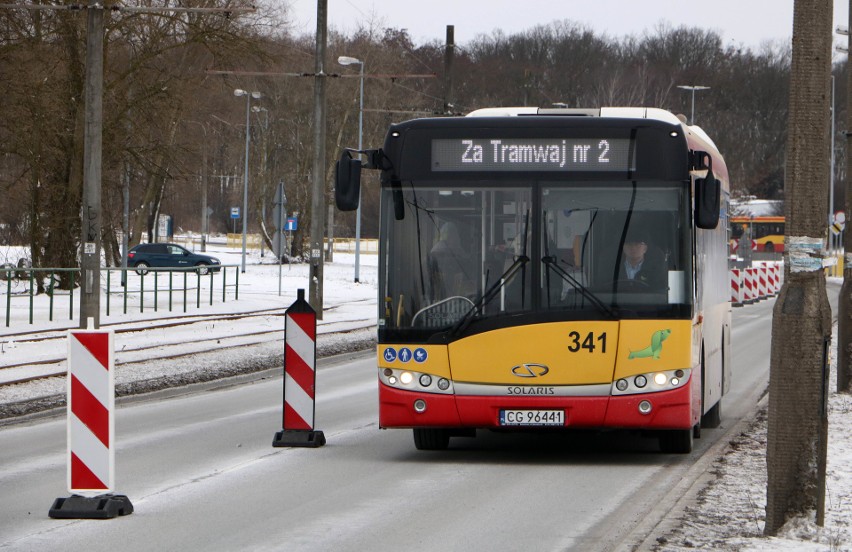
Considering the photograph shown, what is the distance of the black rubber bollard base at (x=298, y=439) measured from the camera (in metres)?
12.7

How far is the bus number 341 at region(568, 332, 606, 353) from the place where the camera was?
1146 centimetres

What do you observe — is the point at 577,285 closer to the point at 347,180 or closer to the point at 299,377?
the point at 347,180

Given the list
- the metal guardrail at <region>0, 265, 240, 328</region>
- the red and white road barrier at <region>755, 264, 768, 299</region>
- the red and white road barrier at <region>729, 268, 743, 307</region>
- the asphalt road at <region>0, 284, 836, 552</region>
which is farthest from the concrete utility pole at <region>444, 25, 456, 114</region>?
the asphalt road at <region>0, 284, 836, 552</region>

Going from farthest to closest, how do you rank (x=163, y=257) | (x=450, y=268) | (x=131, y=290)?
(x=163, y=257) → (x=131, y=290) → (x=450, y=268)

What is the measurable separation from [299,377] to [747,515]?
Result: 4497mm

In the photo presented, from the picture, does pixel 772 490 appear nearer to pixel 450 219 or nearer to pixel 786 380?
pixel 786 380

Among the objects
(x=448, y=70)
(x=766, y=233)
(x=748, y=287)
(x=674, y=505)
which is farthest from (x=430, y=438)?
(x=766, y=233)

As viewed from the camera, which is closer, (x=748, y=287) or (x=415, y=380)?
(x=415, y=380)

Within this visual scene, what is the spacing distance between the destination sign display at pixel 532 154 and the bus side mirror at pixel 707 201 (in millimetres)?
562

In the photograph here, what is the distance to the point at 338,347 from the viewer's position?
2630cm

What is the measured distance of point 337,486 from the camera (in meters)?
10.4

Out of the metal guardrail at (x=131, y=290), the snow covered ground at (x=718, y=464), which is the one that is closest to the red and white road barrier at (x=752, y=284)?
the snow covered ground at (x=718, y=464)

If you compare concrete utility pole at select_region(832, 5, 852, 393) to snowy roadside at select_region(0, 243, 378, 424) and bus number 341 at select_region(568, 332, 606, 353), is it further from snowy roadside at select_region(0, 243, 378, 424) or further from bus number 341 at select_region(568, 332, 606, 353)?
snowy roadside at select_region(0, 243, 378, 424)

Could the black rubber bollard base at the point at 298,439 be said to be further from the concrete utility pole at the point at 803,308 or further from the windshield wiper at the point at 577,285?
the concrete utility pole at the point at 803,308
